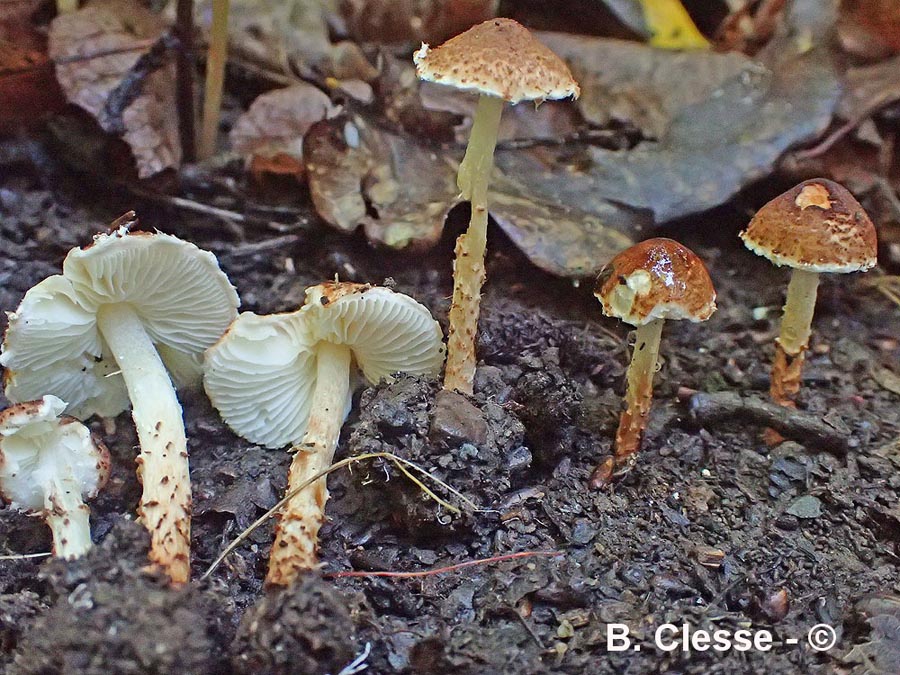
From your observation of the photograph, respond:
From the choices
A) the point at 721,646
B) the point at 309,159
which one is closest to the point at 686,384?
the point at 721,646

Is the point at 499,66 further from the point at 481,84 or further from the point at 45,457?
the point at 45,457

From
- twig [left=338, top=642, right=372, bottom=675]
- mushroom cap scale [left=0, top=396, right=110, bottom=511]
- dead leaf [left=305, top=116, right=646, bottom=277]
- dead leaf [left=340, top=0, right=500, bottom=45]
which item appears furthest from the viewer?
dead leaf [left=340, top=0, right=500, bottom=45]

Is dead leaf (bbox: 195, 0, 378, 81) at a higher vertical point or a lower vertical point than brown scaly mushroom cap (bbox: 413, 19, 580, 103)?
lower

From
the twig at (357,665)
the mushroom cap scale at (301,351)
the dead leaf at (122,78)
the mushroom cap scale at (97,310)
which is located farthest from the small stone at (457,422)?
the dead leaf at (122,78)

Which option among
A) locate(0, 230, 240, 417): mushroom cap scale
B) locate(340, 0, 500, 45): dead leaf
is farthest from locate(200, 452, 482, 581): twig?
locate(340, 0, 500, 45): dead leaf

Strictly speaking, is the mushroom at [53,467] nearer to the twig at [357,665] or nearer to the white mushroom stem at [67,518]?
the white mushroom stem at [67,518]

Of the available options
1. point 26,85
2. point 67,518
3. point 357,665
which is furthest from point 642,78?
point 67,518

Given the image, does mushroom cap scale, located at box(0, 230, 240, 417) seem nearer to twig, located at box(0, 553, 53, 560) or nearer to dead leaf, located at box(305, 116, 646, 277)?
twig, located at box(0, 553, 53, 560)
